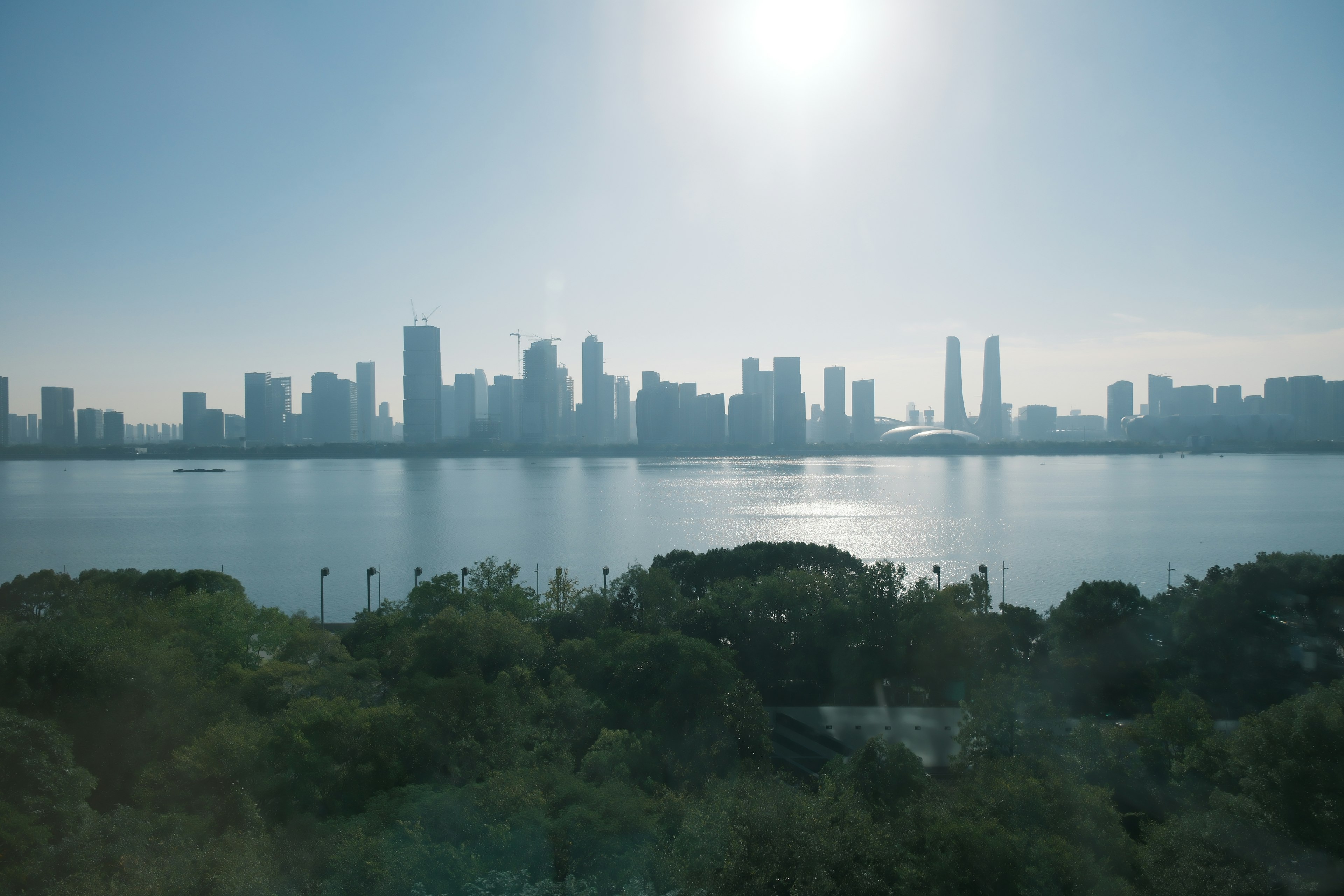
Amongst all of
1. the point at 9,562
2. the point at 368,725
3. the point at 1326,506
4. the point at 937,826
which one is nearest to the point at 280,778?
the point at 368,725

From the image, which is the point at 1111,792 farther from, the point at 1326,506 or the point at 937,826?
the point at 1326,506

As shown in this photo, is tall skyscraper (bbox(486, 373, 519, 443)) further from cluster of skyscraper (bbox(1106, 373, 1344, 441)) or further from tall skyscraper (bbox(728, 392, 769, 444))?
cluster of skyscraper (bbox(1106, 373, 1344, 441))

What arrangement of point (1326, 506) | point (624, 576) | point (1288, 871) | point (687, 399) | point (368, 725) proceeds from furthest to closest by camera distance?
point (687, 399) < point (1326, 506) < point (624, 576) < point (368, 725) < point (1288, 871)

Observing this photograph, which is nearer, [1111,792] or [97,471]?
[1111,792]

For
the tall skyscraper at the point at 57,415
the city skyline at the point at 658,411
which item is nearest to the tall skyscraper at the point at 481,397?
the city skyline at the point at 658,411

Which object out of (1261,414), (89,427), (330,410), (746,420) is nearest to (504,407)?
(330,410)

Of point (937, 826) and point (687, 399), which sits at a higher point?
point (687, 399)

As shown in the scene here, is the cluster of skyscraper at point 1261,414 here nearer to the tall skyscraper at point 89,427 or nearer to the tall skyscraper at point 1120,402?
the tall skyscraper at point 1120,402
